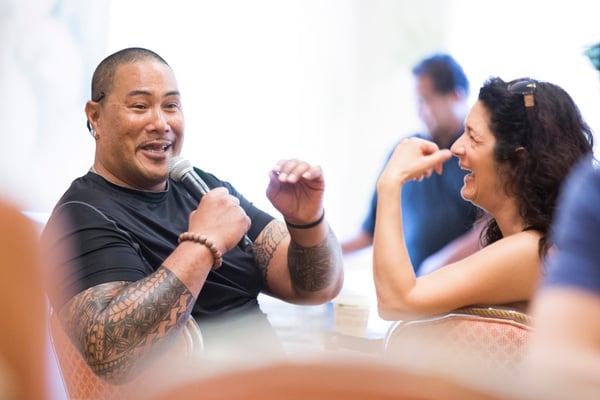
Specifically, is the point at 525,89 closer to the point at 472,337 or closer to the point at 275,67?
the point at 472,337

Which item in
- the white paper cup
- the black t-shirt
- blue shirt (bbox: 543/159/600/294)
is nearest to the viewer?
blue shirt (bbox: 543/159/600/294)

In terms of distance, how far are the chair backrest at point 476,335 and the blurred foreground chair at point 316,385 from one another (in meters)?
1.20

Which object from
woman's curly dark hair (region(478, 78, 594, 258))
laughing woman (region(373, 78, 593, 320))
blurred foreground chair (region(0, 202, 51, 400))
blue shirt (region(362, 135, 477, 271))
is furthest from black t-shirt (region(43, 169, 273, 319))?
blurred foreground chair (region(0, 202, 51, 400))

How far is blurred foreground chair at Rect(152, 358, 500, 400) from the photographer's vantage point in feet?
1.14

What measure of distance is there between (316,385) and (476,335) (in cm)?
131

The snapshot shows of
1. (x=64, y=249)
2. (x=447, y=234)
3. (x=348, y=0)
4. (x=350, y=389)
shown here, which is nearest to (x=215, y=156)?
(x=348, y=0)

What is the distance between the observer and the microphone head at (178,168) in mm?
1897

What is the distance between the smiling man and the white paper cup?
319 mm

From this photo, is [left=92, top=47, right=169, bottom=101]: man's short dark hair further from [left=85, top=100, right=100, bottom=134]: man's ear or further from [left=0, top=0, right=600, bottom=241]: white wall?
[left=0, top=0, right=600, bottom=241]: white wall

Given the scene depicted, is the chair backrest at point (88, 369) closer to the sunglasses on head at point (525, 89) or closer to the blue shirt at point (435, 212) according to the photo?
the sunglasses on head at point (525, 89)

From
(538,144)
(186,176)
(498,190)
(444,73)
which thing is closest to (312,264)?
(186,176)

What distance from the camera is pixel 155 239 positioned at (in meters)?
1.88

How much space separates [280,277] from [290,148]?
2754 millimetres

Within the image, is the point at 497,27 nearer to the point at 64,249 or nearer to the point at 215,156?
the point at 215,156
